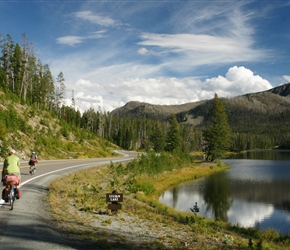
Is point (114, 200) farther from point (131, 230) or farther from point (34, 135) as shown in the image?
point (34, 135)

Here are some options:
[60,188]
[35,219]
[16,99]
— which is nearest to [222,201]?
[60,188]

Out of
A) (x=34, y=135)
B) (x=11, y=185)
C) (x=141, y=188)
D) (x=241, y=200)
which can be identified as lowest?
(x=241, y=200)

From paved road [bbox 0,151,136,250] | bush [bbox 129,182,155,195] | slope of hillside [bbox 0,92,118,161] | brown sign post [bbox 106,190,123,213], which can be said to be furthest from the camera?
slope of hillside [bbox 0,92,118,161]

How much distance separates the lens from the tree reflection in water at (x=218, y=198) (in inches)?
1032

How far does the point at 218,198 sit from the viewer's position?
3231 centimetres

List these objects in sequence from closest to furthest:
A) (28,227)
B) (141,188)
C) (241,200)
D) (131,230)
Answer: (28,227), (131,230), (141,188), (241,200)

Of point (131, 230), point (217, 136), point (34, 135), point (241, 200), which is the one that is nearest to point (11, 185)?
point (131, 230)

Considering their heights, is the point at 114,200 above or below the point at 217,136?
below

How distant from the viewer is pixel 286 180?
45.1 m

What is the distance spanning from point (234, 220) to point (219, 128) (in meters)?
50.4

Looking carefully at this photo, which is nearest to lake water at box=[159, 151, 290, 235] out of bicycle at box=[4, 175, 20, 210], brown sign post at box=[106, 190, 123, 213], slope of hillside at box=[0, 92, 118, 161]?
brown sign post at box=[106, 190, 123, 213]

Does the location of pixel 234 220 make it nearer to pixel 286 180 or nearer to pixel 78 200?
pixel 78 200

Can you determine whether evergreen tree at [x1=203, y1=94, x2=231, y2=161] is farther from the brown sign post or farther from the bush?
the brown sign post

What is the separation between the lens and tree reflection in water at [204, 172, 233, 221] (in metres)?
26.2
